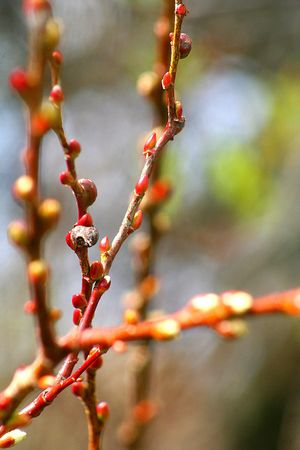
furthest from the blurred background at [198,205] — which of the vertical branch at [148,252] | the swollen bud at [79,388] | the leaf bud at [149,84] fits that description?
the swollen bud at [79,388]

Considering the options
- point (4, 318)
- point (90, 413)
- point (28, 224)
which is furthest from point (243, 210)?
point (28, 224)

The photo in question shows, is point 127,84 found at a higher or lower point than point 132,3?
higher

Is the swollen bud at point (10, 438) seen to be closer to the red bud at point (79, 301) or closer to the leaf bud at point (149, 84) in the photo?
the red bud at point (79, 301)

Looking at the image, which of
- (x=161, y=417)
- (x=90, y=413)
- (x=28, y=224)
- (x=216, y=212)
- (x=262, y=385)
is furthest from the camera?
(x=216, y=212)

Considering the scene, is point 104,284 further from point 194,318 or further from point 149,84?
point 149,84

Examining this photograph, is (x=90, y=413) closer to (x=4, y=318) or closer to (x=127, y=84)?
(x=4, y=318)
